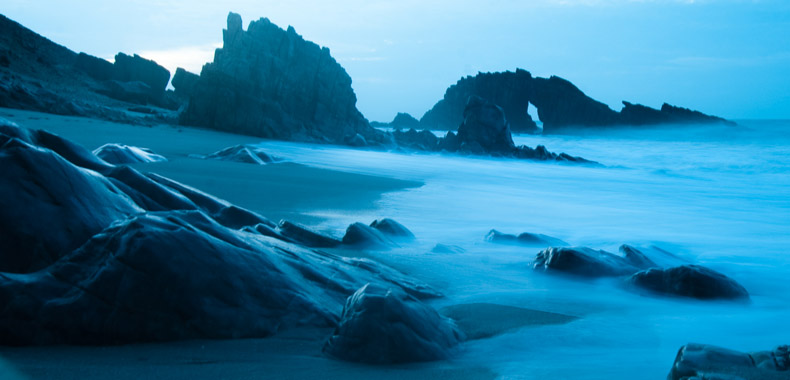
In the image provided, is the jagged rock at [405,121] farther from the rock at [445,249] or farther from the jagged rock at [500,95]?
the rock at [445,249]

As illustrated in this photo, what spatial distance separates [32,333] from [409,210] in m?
4.24

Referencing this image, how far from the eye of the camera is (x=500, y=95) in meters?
57.8

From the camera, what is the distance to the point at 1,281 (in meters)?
1.75

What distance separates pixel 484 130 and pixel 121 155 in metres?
15.4


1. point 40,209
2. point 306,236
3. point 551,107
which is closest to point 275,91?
point 306,236

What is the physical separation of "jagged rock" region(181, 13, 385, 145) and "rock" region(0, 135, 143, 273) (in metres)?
17.7

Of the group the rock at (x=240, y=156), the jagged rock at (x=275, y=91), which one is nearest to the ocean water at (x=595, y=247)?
the rock at (x=240, y=156)

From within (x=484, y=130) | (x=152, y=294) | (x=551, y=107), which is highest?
(x=551, y=107)

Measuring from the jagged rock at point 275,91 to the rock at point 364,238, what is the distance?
16.3 meters

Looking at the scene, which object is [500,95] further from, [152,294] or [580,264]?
[152,294]

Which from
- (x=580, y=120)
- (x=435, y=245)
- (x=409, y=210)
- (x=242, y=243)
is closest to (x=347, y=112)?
(x=409, y=210)

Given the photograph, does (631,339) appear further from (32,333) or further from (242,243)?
(32,333)

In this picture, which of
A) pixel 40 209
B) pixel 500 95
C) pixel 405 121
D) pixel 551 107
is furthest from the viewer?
pixel 405 121

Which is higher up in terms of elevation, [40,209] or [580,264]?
[40,209]
